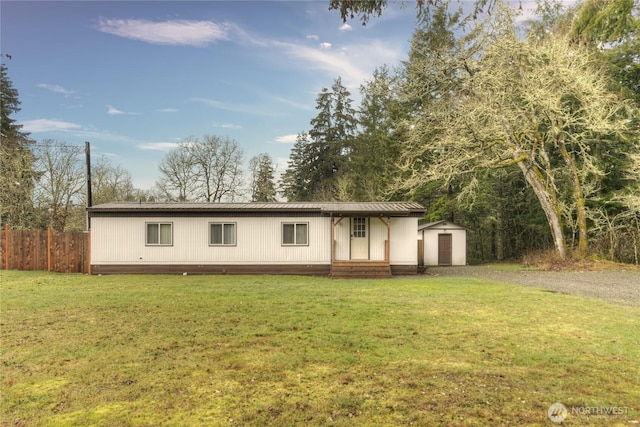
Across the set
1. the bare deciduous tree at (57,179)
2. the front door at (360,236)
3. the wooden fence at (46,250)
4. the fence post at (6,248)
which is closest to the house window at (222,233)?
the front door at (360,236)

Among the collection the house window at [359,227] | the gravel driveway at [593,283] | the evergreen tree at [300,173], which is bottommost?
the gravel driveway at [593,283]

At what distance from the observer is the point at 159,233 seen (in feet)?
51.2

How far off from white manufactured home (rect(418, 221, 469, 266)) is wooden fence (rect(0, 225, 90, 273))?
652 inches

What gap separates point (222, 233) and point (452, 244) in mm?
13016

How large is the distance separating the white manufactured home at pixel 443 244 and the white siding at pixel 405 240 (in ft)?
21.0

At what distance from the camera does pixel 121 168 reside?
32812 mm

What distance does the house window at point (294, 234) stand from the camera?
1559cm

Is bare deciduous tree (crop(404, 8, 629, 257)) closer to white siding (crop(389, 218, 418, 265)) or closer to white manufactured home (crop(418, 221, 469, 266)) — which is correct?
white siding (crop(389, 218, 418, 265))

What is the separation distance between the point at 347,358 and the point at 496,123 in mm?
16019

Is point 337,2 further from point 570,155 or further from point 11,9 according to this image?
point 570,155

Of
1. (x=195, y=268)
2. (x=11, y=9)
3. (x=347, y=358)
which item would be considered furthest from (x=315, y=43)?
(x=195, y=268)

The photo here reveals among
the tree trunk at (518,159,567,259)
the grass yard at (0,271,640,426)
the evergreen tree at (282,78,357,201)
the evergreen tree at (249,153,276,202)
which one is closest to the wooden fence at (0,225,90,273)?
the grass yard at (0,271,640,426)

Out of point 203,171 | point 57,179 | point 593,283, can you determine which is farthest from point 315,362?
point 203,171

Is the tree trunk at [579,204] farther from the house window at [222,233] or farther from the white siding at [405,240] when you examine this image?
the house window at [222,233]
